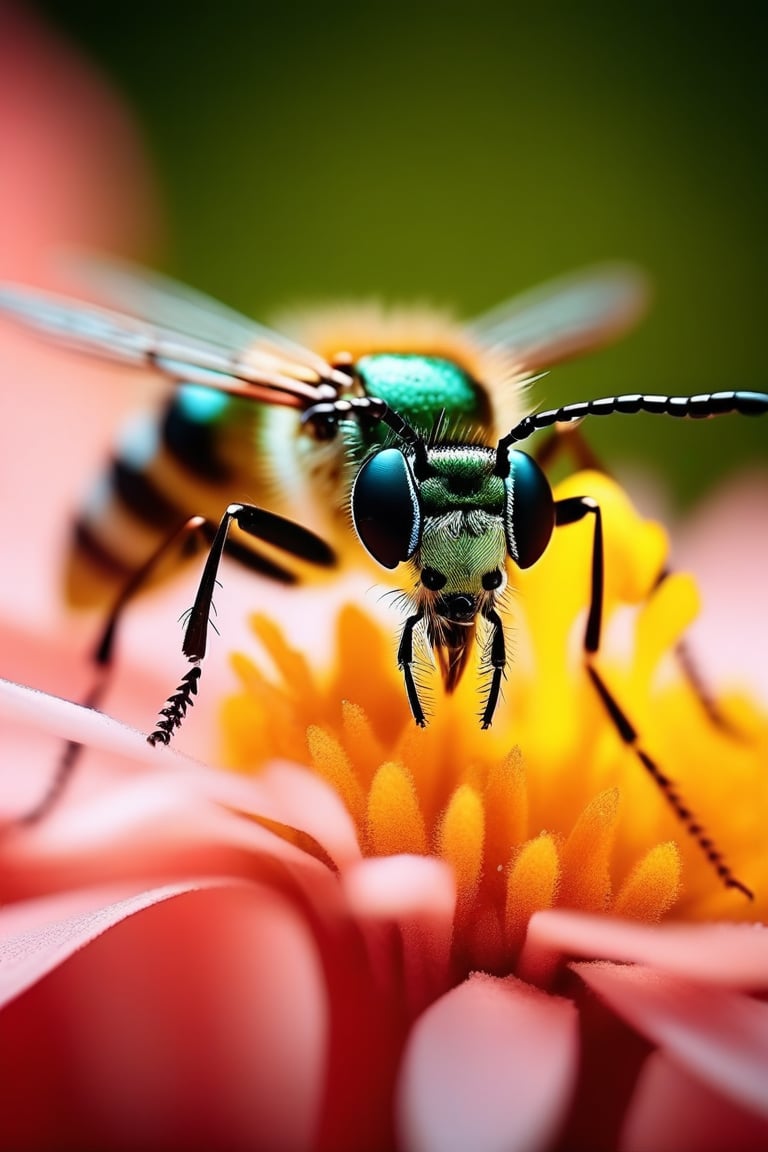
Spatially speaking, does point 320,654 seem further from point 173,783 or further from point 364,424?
point 173,783

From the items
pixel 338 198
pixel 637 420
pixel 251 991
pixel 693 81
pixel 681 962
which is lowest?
pixel 251 991

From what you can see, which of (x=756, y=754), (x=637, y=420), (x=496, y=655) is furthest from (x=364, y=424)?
(x=637, y=420)

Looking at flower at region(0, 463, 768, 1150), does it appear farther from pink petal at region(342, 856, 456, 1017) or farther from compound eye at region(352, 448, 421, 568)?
compound eye at region(352, 448, 421, 568)

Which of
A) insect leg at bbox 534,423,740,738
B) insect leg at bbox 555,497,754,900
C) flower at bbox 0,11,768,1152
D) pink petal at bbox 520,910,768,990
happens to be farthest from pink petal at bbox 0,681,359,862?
insect leg at bbox 534,423,740,738

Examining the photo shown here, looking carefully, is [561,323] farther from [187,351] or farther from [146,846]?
[146,846]

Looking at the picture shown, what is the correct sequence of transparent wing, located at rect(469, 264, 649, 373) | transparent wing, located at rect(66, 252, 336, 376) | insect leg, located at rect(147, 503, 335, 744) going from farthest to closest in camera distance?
transparent wing, located at rect(469, 264, 649, 373) → transparent wing, located at rect(66, 252, 336, 376) → insect leg, located at rect(147, 503, 335, 744)

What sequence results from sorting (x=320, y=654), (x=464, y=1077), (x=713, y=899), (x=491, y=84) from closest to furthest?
1. (x=464, y=1077)
2. (x=713, y=899)
3. (x=320, y=654)
4. (x=491, y=84)

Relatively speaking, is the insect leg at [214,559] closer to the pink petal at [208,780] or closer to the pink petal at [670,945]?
the pink petal at [208,780]

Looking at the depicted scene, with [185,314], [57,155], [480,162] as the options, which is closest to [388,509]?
[185,314]
